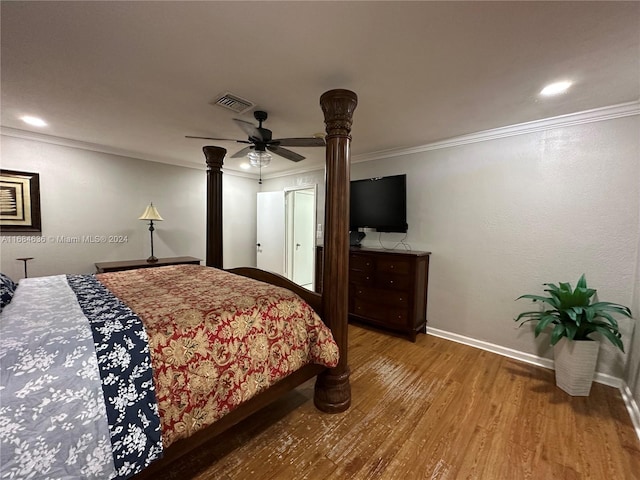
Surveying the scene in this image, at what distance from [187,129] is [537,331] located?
3722 millimetres

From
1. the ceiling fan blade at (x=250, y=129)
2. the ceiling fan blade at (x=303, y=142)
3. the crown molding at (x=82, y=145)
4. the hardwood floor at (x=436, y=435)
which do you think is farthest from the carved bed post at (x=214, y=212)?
the hardwood floor at (x=436, y=435)

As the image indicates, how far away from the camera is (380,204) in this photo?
11.3 ft

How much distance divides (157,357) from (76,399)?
273 millimetres

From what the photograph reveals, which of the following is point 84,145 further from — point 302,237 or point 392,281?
point 392,281

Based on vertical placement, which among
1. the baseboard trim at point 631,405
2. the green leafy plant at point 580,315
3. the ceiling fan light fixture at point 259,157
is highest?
the ceiling fan light fixture at point 259,157

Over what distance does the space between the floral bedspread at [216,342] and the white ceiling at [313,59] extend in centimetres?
Answer: 145

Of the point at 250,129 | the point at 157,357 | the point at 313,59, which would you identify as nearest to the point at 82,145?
the point at 250,129

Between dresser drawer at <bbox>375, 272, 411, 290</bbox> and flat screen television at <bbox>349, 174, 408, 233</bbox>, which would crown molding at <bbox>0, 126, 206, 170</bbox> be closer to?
flat screen television at <bbox>349, 174, 408, 233</bbox>

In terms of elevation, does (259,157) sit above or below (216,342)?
above

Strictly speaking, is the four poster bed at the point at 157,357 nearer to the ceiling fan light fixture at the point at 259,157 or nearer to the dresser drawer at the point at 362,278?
the ceiling fan light fixture at the point at 259,157

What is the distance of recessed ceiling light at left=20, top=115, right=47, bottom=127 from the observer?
2.53m

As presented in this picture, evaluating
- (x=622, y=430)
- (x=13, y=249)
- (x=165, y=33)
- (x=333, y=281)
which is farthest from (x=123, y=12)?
(x=622, y=430)

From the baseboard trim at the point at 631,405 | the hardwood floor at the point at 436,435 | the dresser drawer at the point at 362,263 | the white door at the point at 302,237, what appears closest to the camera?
the hardwood floor at the point at 436,435

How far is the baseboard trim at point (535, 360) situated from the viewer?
1873 mm
